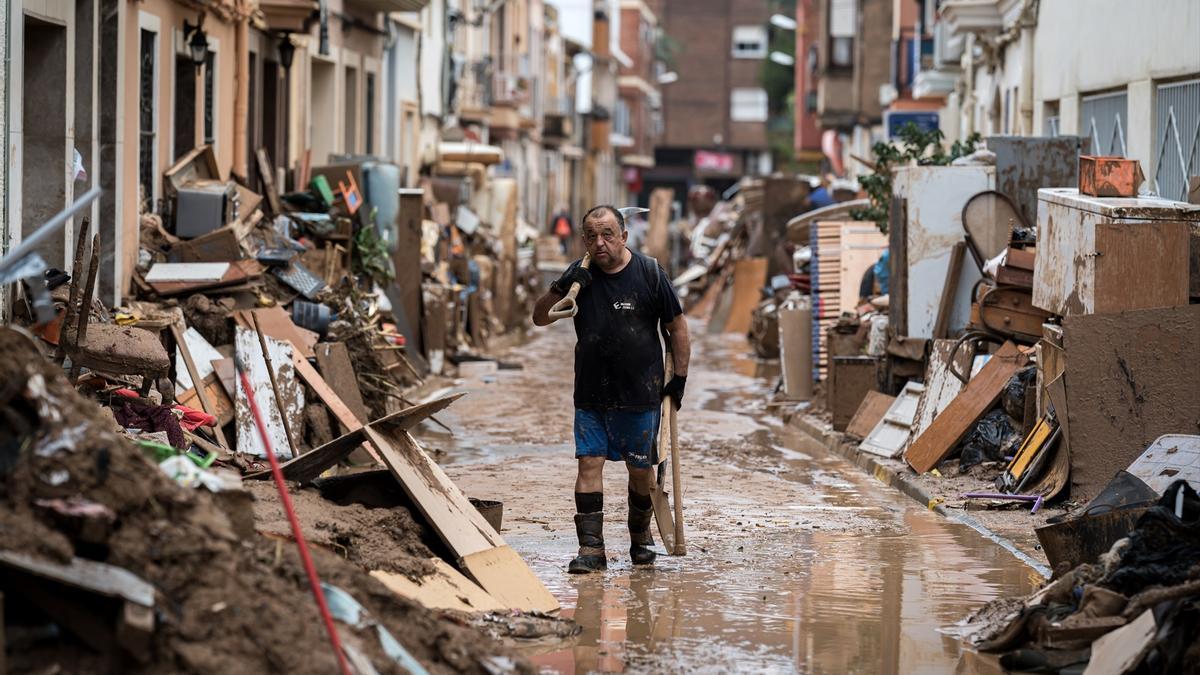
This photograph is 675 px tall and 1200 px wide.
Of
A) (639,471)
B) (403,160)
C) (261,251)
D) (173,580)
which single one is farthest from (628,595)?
(403,160)

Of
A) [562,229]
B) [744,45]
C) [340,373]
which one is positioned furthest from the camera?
[744,45]

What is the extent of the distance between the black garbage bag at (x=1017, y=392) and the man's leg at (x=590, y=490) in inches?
165

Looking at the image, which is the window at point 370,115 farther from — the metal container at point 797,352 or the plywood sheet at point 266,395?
the plywood sheet at point 266,395

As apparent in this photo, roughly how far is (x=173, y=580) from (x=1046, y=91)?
1727cm

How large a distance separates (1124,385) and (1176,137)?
5017 millimetres

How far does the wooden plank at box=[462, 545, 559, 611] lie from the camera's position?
8.09 m

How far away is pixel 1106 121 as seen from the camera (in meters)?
18.1

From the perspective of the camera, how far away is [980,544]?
10242 mm

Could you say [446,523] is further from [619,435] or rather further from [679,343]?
[679,343]

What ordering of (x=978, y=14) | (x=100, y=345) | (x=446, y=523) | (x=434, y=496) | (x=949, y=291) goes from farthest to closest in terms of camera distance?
(x=978, y=14)
(x=949, y=291)
(x=100, y=345)
(x=434, y=496)
(x=446, y=523)

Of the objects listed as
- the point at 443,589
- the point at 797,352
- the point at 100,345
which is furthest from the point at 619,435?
the point at 797,352

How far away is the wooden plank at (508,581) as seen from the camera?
26.5ft

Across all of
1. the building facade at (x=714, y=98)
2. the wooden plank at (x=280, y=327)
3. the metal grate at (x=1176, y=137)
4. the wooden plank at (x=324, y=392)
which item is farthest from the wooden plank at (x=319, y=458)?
the building facade at (x=714, y=98)

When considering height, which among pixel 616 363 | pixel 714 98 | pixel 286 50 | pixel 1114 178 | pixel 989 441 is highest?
pixel 714 98
